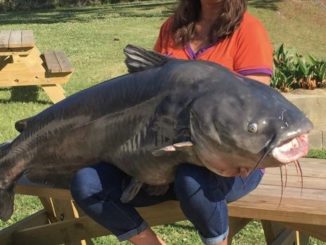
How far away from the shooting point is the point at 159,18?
613 inches

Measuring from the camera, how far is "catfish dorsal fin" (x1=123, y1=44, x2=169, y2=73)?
2594mm

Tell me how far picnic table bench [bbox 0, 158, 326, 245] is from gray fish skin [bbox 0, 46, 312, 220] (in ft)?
0.76

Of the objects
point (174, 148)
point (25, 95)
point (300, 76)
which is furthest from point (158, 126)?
point (25, 95)

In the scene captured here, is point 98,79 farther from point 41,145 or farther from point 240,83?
point 240,83

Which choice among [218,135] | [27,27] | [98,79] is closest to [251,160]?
[218,135]

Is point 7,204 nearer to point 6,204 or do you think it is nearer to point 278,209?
point 6,204

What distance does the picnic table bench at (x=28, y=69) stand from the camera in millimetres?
7480

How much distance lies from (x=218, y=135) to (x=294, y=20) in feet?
42.5

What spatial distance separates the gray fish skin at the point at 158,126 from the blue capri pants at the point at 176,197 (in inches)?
2.7

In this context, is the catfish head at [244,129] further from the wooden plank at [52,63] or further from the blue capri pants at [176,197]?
the wooden plank at [52,63]

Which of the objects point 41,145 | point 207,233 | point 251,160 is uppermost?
point 251,160

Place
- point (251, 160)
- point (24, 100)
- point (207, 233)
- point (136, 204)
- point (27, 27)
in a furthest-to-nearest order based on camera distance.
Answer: point (27, 27), point (24, 100), point (136, 204), point (207, 233), point (251, 160)

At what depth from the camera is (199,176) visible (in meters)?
2.42

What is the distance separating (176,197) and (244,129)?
566mm
